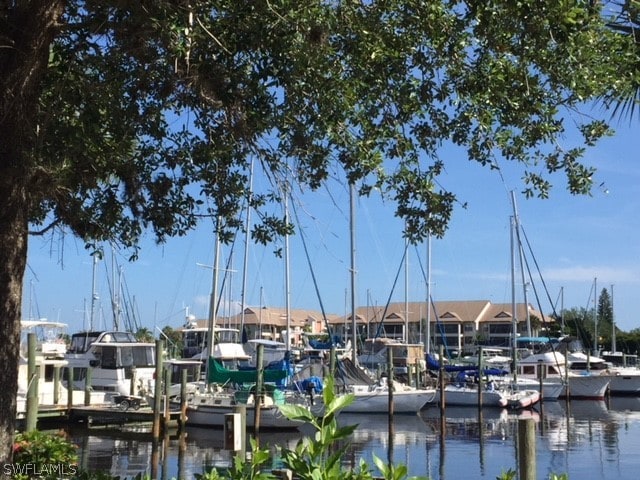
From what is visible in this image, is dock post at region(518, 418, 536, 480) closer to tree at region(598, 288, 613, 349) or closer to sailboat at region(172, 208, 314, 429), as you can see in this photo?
sailboat at region(172, 208, 314, 429)

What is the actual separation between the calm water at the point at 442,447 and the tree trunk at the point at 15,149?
47.6ft

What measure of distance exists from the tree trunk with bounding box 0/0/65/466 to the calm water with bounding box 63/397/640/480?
1451 centimetres

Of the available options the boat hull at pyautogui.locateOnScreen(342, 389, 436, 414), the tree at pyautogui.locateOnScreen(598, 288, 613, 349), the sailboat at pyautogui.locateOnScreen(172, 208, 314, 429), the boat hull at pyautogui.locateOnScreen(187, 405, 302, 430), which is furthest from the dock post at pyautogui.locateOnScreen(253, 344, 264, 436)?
the tree at pyautogui.locateOnScreen(598, 288, 613, 349)

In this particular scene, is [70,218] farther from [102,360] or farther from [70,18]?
[102,360]

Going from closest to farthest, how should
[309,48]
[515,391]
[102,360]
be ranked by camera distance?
1. [309,48]
2. [102,360]
3. [515,391]

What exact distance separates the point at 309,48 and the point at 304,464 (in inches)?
185

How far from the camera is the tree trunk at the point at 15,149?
24.1ft

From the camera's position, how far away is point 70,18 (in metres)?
9.55

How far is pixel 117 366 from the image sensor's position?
3619 cm

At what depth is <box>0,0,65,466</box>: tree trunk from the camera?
290 inches

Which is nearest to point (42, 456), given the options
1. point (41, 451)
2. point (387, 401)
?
point (41, 451)

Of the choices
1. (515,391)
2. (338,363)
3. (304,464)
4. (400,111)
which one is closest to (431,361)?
(515,391)

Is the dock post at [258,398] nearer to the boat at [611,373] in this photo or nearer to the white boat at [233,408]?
the white boat at [233,408]

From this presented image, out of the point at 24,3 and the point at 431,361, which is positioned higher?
the point at 24,3
